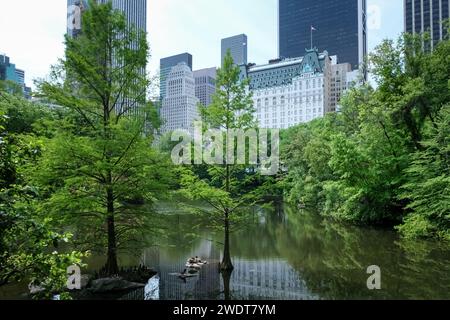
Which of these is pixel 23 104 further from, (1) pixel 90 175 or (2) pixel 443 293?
(2) pixel 443 293

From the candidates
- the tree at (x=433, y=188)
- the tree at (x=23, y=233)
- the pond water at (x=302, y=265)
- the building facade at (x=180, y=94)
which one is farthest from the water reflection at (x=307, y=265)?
the building facade at (x=180, y=94)

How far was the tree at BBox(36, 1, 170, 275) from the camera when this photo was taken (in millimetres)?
9852

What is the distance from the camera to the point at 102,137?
10219mm

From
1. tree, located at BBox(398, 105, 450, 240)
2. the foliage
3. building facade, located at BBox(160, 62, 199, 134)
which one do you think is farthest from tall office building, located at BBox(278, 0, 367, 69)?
tree, located at BBox(398, 105, 450, 240)

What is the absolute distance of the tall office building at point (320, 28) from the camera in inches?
4454

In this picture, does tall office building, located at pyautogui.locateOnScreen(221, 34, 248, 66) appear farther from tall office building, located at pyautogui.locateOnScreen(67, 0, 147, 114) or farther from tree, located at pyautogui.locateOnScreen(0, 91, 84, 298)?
tree, located at pyautogui.locateOnScreen(0, 91, 84, 298)

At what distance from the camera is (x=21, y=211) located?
3.51 metres

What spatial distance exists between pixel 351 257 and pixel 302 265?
2640 millimetres

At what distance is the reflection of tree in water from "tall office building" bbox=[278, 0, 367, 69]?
102 metres

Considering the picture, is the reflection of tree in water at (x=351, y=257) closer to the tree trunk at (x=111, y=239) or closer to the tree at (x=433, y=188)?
the tree at (x=433, y=188)

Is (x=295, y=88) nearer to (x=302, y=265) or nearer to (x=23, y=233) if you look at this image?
(x=302, y=265)

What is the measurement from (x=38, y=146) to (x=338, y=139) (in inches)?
850

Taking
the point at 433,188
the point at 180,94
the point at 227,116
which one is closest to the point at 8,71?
the point at 180,94
